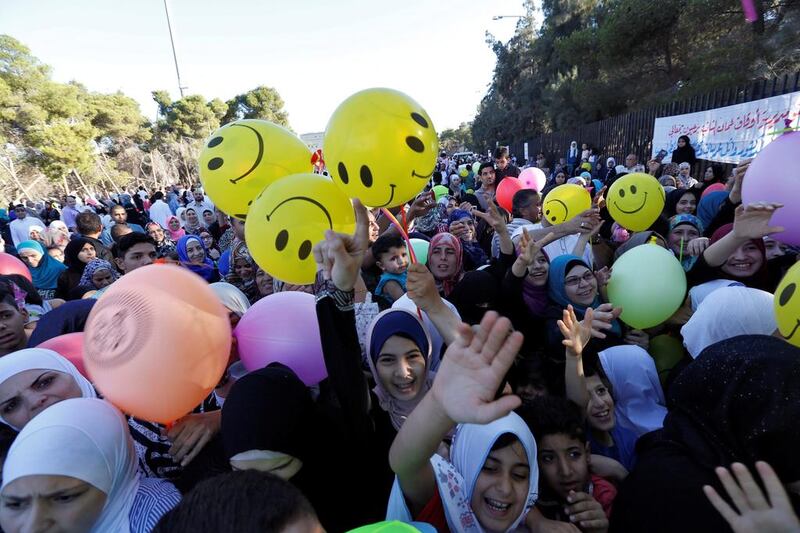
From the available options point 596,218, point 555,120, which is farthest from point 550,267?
point 555,120

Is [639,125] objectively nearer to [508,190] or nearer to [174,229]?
[508,190]

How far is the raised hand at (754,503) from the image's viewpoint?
974mm

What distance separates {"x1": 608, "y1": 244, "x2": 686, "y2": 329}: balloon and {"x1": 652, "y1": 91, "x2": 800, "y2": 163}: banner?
5592 mm

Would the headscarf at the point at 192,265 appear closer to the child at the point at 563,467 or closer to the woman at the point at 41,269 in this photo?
the woman at the point at 41,269

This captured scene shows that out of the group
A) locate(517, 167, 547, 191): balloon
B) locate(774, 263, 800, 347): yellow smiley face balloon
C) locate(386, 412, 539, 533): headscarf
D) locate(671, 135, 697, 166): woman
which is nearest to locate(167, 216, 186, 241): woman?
locate(517, 167, 547, 191): balloon

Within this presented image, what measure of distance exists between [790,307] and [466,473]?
57.9 inches

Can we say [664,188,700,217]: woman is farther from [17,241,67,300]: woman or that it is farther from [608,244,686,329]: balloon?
[17,241,67,300]: woman

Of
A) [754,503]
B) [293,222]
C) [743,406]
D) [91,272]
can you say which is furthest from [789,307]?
[91,272]

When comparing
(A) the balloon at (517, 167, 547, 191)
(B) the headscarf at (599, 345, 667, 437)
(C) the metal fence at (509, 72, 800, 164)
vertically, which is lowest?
(B) the headscarf at (599, 345, 667, 437)

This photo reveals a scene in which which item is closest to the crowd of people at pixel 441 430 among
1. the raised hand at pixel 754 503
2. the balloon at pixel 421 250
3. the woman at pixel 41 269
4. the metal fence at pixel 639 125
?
the raised hand at pixel 754 503

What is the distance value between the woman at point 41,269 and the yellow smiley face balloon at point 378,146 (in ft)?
15.7

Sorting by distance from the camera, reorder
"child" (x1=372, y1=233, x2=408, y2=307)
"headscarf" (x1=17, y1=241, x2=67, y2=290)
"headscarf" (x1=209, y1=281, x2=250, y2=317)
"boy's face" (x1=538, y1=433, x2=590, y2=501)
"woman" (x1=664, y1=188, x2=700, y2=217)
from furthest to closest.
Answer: "headscarf" (x1=17, y1=241, x2=67, y2=290) < "woman" (x1=664, y1=188, x2=700, y2=217) < "child" (x1=372, y1=233, x2=408, y2=307) < "headscarf" (x1=209, y1=281, x2=250, y2=317) < "boy's face" (x1=538, y1=433, x2=590, y2=501)

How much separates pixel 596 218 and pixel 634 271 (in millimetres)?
877

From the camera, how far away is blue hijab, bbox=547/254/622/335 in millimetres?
2607
